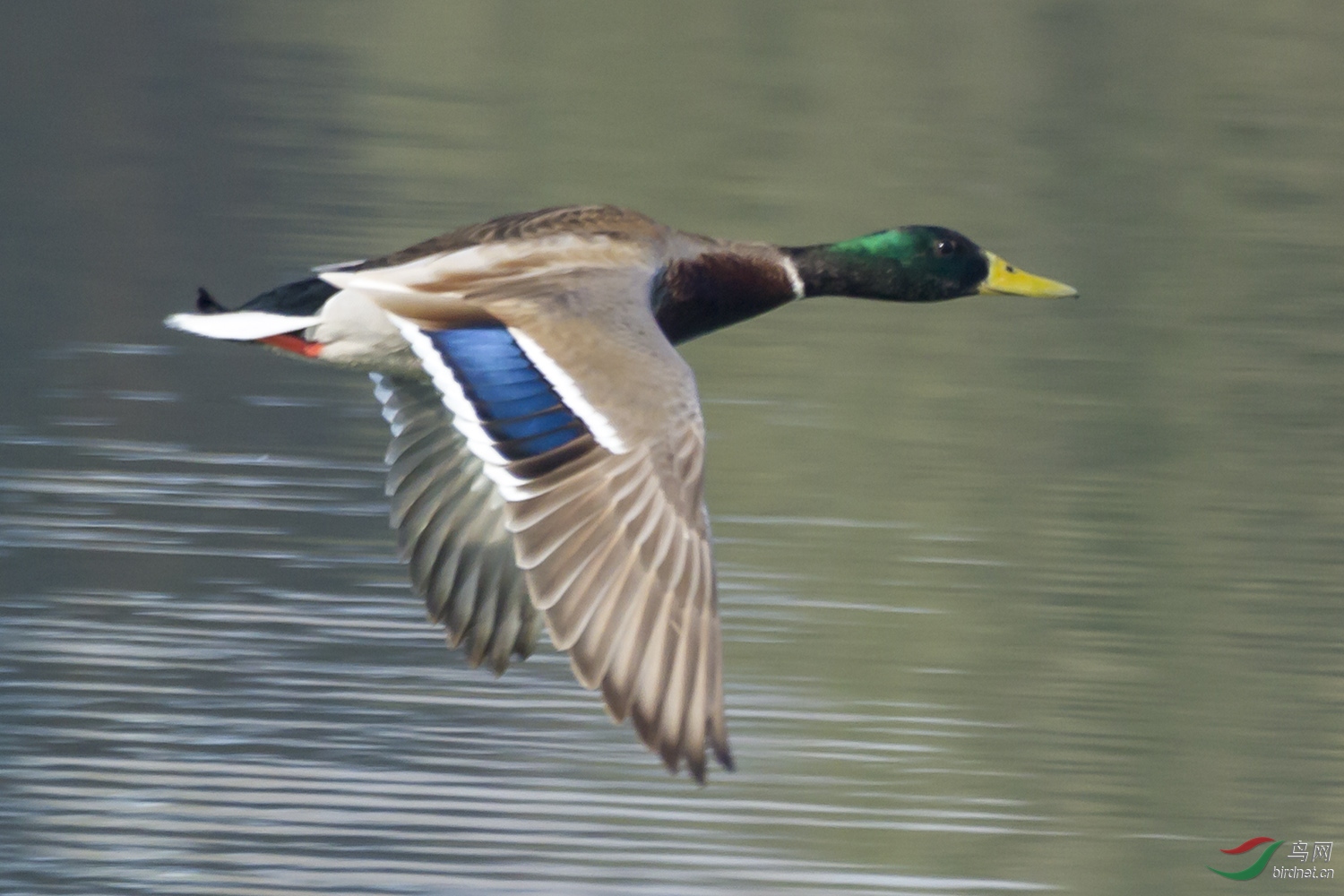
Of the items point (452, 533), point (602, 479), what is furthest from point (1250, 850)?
point (602, 479)

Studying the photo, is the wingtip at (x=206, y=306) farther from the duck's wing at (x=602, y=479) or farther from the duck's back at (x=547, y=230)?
the duck's wing at (x=602, y=479)

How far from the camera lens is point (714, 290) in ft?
21.4

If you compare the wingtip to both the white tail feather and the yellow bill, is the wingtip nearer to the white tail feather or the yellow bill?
the white tail feather

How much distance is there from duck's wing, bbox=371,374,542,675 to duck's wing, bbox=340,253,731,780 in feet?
2.70

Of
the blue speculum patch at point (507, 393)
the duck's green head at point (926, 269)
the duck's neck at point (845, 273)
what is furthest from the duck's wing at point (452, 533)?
the duck's green head at point (926, 269)

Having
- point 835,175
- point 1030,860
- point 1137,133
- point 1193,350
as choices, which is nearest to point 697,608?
point 1030,860

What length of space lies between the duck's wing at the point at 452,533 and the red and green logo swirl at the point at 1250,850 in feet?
6.43

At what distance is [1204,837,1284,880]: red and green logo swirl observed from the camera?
20.6ft

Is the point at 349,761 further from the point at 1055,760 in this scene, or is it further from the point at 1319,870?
the point at 1319,870

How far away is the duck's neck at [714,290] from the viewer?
6.35m

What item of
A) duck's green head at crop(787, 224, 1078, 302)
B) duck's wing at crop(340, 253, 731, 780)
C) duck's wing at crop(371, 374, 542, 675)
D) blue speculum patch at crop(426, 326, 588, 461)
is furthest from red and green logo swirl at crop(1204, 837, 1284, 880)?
blue speculum patch at crop(426, 326, 588, 461)

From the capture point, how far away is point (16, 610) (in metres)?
7.09

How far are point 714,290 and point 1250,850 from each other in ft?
6.94

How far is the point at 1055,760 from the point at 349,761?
6.54ft
